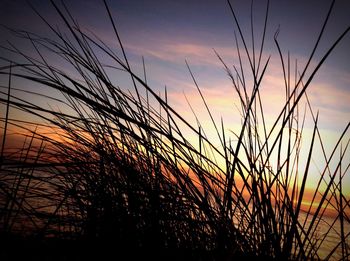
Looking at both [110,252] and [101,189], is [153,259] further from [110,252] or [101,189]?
[101,189]

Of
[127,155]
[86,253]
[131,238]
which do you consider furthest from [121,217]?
[127,155]

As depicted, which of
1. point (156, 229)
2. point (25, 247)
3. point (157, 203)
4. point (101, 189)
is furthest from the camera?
point (25, 247)

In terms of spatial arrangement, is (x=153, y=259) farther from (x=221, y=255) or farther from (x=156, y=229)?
(x=221, y=255)

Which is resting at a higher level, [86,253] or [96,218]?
[96,218]

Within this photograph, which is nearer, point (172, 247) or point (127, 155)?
point (172, 247)

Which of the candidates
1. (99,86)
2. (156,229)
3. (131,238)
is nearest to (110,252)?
(131,238)

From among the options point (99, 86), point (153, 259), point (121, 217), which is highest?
point (99, 86)

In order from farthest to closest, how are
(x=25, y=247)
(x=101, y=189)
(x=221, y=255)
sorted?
(x=25, y=247), (x=101, y=189), (x=221, y=255)

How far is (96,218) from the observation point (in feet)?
3.79

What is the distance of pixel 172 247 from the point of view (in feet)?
3.22

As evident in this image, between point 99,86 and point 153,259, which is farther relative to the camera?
point 99,86

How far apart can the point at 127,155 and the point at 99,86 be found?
338 mm

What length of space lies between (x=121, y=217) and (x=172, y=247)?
0.71 ft

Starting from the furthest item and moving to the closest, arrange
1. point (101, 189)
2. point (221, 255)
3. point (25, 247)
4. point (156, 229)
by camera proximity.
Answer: point (25, 247) → point (101, 189) → point (156, 229) → point (221, 255)
